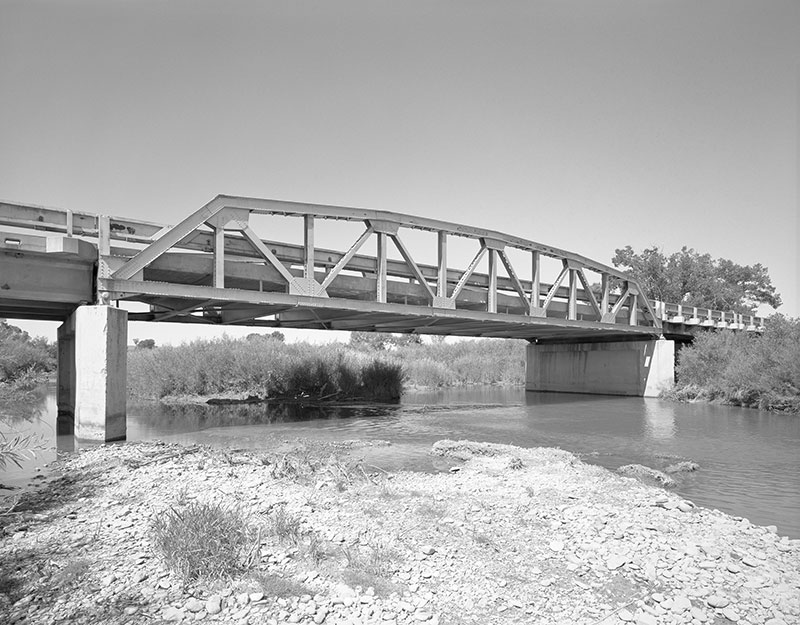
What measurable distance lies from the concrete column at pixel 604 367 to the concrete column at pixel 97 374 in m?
34.6

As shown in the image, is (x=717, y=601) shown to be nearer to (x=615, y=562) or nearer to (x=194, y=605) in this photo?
(x=615, y=562)

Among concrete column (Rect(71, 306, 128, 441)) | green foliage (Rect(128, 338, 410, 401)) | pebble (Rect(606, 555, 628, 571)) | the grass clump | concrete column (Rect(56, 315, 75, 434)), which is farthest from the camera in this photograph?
green foliage (Rect(128, 338, 410, 401))

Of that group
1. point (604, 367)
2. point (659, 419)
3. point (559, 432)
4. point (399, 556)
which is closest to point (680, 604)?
point (399, 556)

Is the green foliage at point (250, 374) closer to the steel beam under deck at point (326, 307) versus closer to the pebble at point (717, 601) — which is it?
the steel beam under deck at point (326, 307)

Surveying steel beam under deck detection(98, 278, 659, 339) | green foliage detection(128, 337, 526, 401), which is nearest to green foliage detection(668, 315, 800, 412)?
steel beam under deck detection(98, 278, 659, 339)

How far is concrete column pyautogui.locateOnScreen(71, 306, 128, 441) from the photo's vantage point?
1598 cm

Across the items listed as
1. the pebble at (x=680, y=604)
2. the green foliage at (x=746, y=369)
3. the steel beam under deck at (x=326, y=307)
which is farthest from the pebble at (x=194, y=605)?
the green foliage at (x=746, y=369)

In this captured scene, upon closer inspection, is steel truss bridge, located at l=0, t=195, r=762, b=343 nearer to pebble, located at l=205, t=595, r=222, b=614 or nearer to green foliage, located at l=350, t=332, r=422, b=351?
pebble, located at l=205, t=595, r=222, b=614

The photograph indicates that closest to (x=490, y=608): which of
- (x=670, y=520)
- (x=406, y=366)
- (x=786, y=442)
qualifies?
(x=670, y=520)

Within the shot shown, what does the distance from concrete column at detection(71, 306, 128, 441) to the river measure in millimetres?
980

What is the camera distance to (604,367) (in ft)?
140

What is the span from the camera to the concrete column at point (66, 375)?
21219 millimetres

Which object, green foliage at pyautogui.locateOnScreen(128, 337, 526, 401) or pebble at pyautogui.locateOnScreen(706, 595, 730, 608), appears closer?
pebble at pyautogui.locateOnScreen(706, 595, 730, 608)

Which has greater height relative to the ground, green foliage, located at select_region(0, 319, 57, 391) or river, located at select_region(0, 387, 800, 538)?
green foliage, located at select_region(0, 319, 57, 391)
